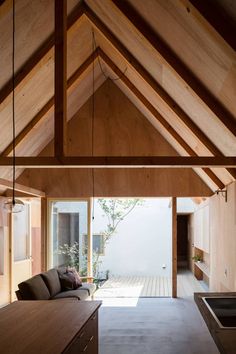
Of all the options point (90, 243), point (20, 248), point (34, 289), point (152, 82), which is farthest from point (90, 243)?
point (152, 82)

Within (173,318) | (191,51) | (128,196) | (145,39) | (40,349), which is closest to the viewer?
(40,349)

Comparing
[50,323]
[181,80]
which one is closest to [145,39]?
Answer: [181,80]

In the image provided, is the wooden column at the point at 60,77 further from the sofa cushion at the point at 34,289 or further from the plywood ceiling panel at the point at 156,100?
the sofa cushion at the point at 34,289

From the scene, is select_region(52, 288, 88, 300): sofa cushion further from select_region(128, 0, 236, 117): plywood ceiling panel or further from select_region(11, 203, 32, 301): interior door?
select_region(128, 0, 236, 117): plywood ceiling panel

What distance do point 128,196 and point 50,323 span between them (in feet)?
17.8

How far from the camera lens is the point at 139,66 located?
19.3 feet

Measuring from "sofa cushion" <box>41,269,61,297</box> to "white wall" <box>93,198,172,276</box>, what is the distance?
5.73 meters

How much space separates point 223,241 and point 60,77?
3.95 metres

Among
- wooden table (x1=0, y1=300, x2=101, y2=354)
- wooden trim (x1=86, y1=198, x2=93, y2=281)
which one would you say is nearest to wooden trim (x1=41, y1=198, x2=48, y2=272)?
wooden trim (x1=86, y1=198, x2=93, y2=281)

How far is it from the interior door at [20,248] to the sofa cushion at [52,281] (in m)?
1.76

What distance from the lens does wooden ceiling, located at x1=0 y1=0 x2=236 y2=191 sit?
3.71 metres

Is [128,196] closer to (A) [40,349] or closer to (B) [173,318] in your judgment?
(B) [173,318]

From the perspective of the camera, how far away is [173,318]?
250 inches

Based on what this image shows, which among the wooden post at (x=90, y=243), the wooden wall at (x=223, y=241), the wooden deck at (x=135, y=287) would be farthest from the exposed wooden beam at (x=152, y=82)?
the wooden deck at (x=135, y=287)
